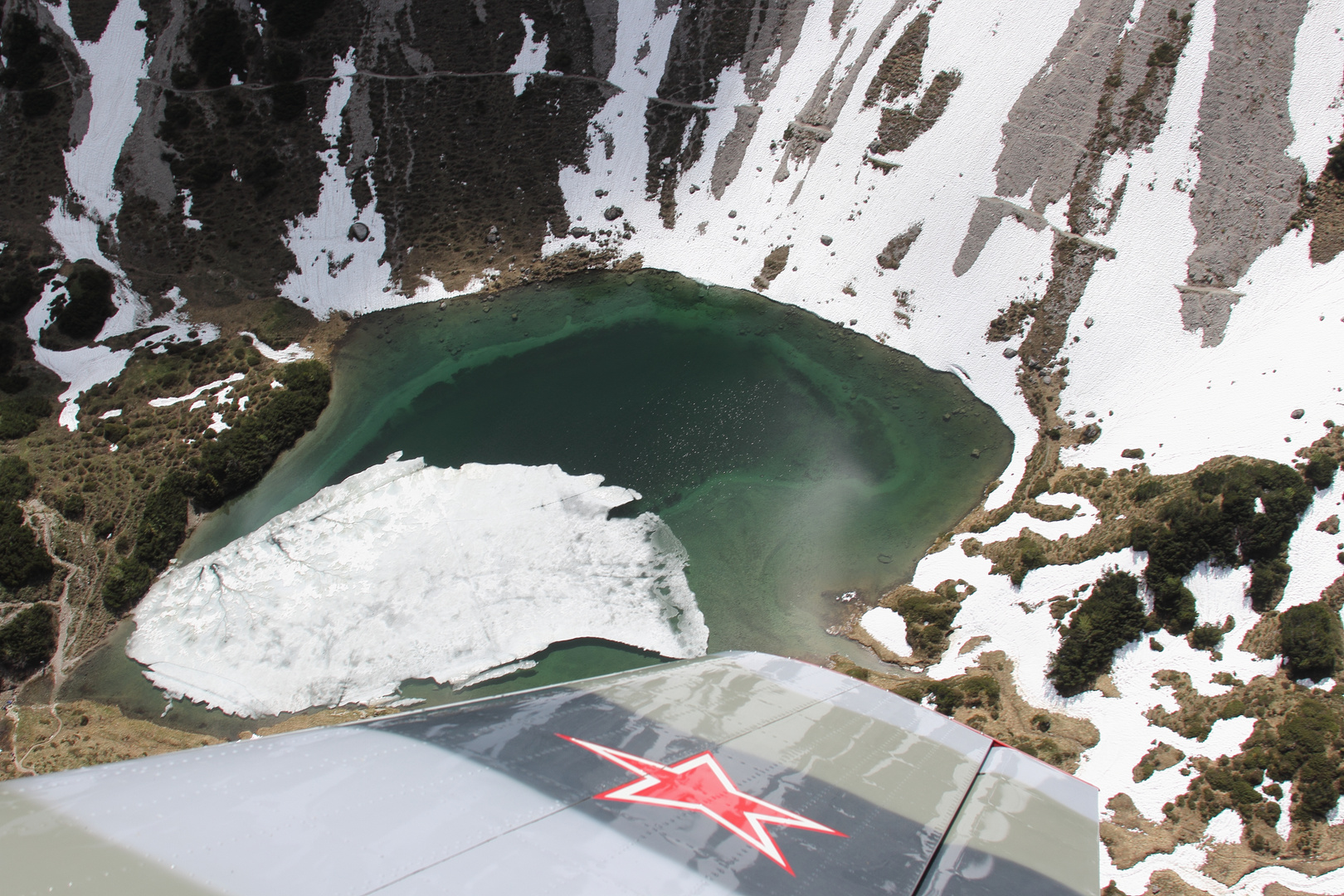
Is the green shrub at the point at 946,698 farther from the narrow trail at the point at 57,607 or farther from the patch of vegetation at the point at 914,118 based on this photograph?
the narrow trail at the point at 57,607

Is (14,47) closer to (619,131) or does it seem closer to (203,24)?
(203,24)

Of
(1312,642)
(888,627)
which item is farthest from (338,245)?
(1312,642)

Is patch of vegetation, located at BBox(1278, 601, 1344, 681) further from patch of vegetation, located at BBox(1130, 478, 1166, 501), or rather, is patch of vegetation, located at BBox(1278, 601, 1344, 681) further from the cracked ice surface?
the cracked ice surface

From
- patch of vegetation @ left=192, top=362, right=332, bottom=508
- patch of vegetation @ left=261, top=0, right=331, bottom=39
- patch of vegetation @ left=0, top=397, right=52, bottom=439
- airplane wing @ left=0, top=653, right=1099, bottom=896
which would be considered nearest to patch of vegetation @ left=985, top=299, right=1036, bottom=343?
airplane wing @ left=0, top=653, right=1099, bottom=896

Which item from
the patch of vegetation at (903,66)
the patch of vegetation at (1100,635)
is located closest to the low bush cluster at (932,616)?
the patch of vegetation at (1100,635)

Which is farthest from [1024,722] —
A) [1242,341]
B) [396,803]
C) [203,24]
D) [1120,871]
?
[203,24]

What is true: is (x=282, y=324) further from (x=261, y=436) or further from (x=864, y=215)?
(x=864, y=215)
